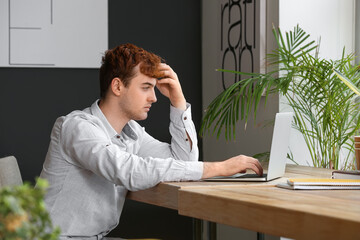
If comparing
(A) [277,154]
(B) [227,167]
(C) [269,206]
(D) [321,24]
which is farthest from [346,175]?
(D) [321,24]

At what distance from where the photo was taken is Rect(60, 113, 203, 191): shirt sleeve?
2186mm

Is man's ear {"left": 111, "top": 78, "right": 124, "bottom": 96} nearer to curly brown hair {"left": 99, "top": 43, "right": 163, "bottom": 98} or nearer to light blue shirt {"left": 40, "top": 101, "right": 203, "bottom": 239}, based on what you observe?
curly brown hair {"left": 99, "top": 43, "right": 163, "bottom": 98}

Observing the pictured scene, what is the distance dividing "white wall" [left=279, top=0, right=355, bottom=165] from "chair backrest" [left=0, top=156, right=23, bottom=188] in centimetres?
162

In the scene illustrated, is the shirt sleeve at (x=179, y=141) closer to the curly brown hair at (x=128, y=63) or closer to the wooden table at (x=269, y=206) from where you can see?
the curly brown hair at (x=128, y=63)

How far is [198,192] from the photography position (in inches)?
77.5

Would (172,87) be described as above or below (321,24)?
below

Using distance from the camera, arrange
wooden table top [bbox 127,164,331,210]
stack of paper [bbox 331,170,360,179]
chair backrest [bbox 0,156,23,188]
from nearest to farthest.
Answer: wooden table top [bbox 127,164,331,210] → stack of paper [bbox 331,170,360,179] → chair backrest [bbox 0,156,23,188]

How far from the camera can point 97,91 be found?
166 inches

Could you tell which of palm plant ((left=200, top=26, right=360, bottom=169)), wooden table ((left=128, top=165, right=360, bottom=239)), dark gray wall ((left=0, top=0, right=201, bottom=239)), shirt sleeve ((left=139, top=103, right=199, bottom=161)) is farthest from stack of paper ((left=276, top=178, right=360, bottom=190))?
dark gray wall ((left=0, top=0, right=201, bottom=239))

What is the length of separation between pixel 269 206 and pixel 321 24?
8.22 feet

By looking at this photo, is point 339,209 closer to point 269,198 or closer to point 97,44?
point 269,198

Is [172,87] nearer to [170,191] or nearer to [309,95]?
[170,191]

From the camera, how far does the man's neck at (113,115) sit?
2.51 m

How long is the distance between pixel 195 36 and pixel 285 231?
3.12 meters
